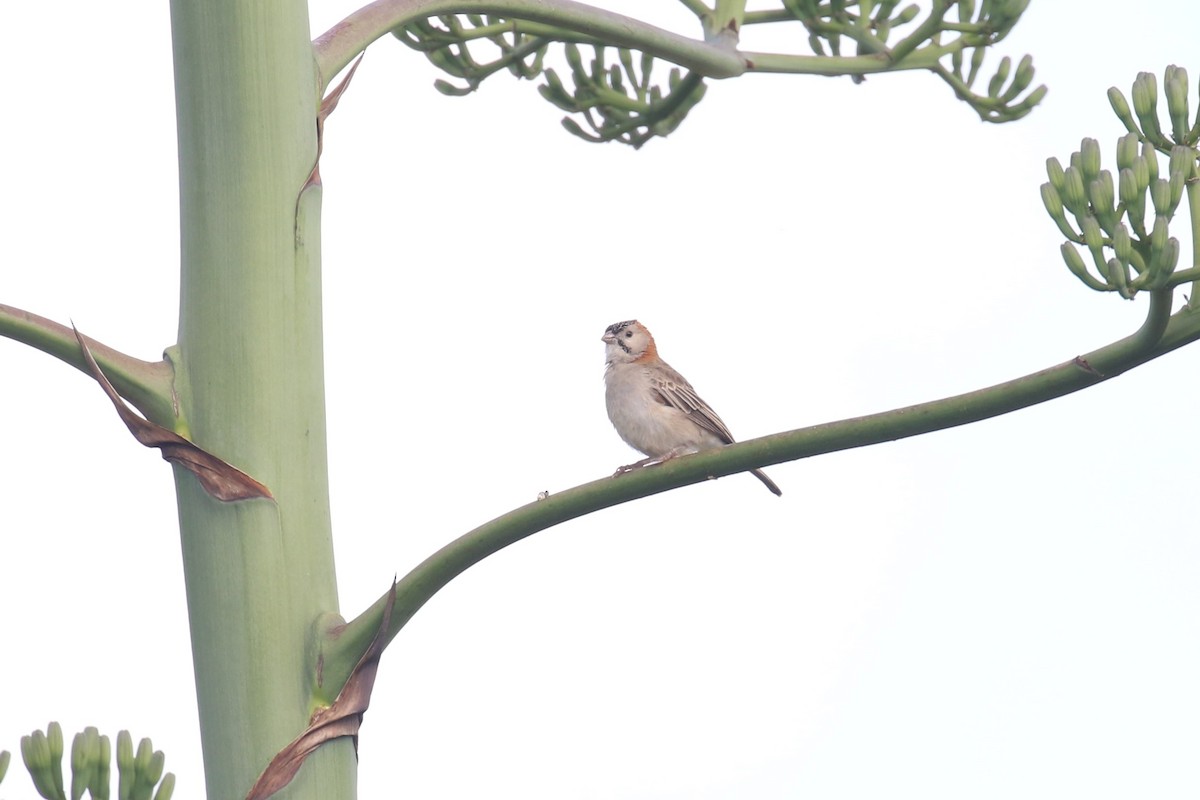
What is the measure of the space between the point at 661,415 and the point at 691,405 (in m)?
0.18

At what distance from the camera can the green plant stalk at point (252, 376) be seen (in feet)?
12.1

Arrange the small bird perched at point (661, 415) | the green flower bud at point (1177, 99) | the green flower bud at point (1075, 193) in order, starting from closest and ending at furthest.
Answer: the green flower bud at point (1075, 193)
the green flower bud at point (1177, 99)
the small bird perched at point (661, 415)

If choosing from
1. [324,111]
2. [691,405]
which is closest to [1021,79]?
[691,405]

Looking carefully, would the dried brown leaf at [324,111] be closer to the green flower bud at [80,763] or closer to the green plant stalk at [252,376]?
the green plant stalk at [252,376]

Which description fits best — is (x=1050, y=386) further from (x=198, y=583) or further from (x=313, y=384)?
(x=198, y=583)

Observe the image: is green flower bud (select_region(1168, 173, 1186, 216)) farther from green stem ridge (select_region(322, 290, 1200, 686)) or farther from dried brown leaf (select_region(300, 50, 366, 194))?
dried brown leaf (select_region(300, 50, 366, 194))

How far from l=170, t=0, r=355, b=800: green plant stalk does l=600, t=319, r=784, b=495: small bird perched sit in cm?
369

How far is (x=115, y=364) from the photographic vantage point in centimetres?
363

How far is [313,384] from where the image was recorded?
12.8ft

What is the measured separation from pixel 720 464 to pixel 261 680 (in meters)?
1.21

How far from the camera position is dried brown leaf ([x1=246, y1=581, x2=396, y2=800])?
363cm

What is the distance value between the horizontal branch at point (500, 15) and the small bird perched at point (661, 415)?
2.96m

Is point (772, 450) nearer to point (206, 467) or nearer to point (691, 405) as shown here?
point (206, 467)

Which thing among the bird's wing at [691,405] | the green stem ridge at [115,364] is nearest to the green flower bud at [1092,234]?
the green stem ridge at [115,364]
